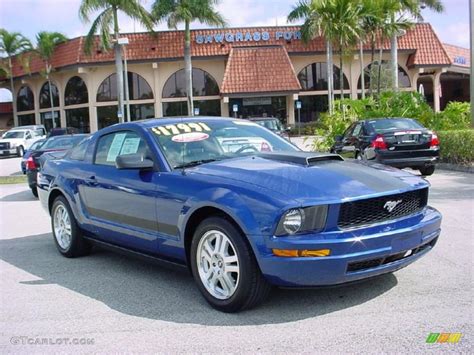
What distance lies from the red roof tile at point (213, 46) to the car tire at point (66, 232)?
34.7 meters

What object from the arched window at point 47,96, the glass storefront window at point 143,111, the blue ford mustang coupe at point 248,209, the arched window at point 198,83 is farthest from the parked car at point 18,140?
the blue ford mustang coupe at point 248,209

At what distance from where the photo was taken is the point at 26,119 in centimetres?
5009

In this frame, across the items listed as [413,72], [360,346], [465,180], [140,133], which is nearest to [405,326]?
[360,346]

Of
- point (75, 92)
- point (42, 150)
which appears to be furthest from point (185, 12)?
point (42, 150)

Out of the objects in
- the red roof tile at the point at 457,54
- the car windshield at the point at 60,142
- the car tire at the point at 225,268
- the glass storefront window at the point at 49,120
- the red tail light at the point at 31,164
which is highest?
the red roof tile at the point at 457,54

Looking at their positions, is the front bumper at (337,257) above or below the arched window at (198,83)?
below

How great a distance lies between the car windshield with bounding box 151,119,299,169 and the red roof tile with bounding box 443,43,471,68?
4123 centimetres

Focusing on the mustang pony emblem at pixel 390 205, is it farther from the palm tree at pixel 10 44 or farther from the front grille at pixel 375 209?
the palm tree at pixel 10 44

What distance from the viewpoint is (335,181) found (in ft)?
14.3

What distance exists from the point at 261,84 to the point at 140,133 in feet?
113

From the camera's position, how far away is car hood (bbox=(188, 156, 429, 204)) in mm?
4180

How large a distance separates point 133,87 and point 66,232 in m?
37.6

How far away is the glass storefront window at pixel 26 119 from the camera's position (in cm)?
4935

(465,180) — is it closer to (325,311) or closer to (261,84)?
(325,311)
